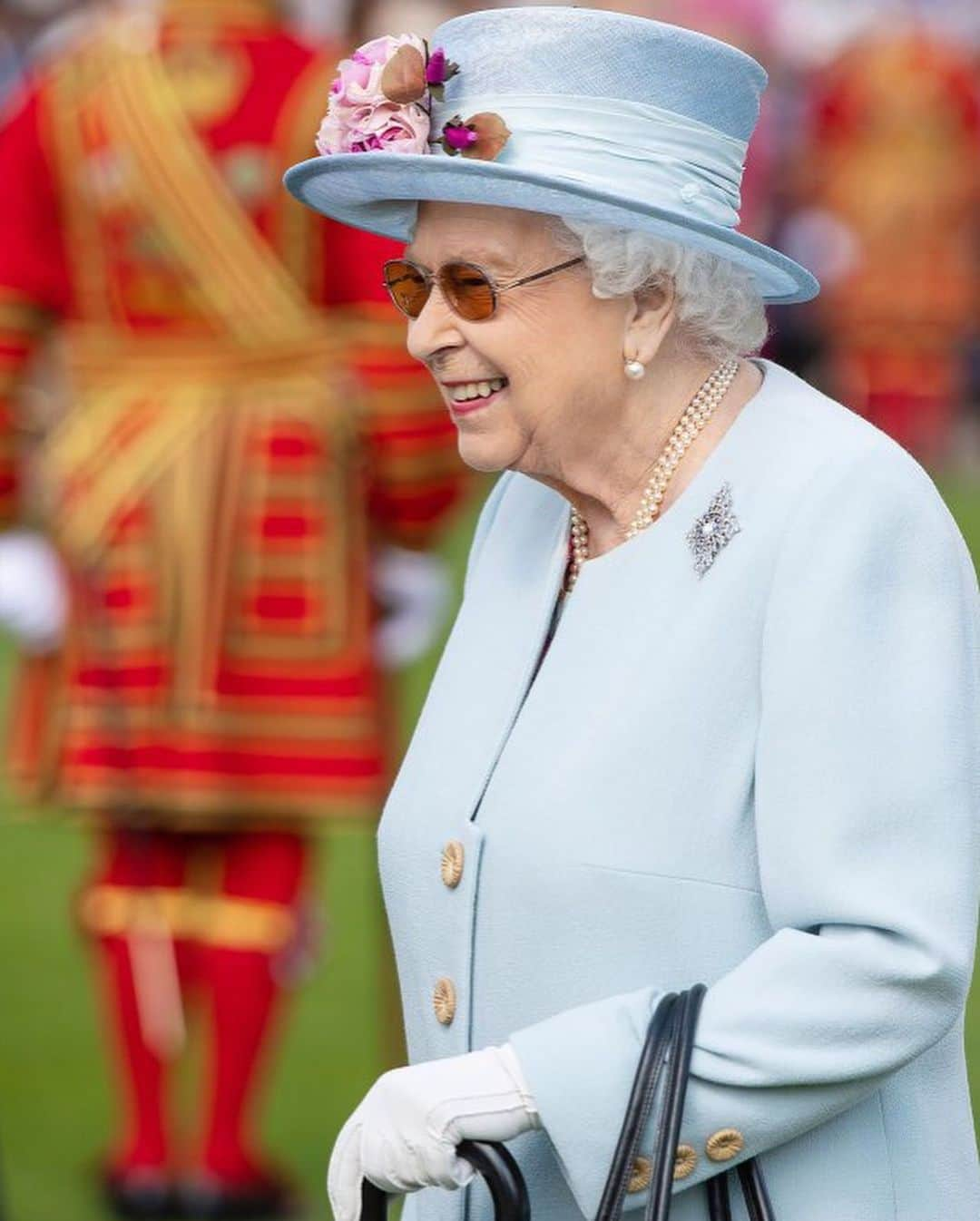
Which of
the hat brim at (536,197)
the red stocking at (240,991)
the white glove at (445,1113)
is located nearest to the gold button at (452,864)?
the white glove at (445,1113)

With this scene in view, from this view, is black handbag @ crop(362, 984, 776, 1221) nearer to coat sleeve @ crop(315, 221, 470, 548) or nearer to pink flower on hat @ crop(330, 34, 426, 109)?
pink flower on hat @ crop(330, 34, 426, 109)

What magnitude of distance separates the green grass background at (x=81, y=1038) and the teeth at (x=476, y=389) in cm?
250

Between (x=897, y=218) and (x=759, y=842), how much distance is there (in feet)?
36.6

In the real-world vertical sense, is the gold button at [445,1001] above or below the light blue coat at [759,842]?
below

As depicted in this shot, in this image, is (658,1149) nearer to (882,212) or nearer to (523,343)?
(523,343)

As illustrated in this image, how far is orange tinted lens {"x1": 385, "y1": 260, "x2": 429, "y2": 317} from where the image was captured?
8.27ft

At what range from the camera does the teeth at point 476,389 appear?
250cm

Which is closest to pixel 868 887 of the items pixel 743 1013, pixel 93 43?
pixel 743 1013

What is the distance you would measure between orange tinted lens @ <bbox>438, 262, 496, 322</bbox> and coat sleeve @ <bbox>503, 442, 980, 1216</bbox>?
372 mm

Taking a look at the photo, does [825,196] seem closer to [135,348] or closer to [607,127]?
[135,348]

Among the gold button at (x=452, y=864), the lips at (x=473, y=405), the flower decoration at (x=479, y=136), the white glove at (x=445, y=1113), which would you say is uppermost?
the flower decoration at (x=479, y=136)

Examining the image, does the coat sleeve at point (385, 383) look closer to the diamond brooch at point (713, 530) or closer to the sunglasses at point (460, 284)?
the sunglasses at point (460, 284)

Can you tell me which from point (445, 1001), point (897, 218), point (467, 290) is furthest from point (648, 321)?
point (897, 218)

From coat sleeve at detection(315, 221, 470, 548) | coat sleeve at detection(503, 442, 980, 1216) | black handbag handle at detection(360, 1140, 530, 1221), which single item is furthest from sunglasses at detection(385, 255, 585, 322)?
coat sleeve at detection(315, 221, 470, 548)
